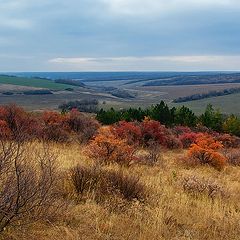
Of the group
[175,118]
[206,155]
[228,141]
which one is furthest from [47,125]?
[175,118]

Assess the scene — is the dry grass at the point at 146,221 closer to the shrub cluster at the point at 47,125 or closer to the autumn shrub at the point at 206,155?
the shrub cluster at the point at 47,125

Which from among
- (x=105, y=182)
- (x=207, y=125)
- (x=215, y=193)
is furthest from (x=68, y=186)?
(x=207, y=125)

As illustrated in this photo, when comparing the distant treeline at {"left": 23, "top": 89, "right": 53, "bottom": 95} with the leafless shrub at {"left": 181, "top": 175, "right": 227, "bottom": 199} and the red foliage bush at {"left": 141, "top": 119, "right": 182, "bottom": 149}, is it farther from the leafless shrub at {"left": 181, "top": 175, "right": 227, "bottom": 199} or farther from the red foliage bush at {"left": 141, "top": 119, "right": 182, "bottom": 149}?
the leafless shrub at {"left": 181, "top": 175, "right": 227, "bottom": 199}

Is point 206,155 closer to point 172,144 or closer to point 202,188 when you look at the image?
point 172,144

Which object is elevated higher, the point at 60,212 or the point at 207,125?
the point at 60,212

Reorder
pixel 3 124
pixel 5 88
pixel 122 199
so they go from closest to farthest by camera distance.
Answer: pixel 122 199 < pixel 3 124 < pixel 5 88

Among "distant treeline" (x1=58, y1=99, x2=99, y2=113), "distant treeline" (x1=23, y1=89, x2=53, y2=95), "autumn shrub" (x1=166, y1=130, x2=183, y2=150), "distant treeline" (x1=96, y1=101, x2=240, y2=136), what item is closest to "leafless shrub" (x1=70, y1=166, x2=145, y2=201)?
"autumn shrub" (x1=166, y1=130, x2=183, y2=150)

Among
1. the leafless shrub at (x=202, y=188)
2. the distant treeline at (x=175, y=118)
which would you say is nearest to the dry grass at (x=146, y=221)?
the leafless shrub at (x=202, y=188)

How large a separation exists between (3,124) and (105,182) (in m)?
11.0

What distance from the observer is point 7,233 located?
182 inches

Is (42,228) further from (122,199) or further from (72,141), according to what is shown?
(72,141)

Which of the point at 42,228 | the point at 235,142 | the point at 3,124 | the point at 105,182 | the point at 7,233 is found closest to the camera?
the point at 7,233

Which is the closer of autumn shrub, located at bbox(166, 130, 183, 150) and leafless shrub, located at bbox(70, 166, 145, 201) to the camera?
leafless shrub, located at bbox(70, 166, 145, 201)

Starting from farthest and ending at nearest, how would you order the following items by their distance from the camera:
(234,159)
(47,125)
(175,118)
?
(175,118)
(47,125)
(234,159)
